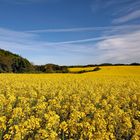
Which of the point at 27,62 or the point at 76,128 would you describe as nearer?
the point at 76,128

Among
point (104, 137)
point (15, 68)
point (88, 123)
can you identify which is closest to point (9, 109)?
point (88, 123)

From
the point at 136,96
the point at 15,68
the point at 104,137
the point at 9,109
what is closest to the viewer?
the point at 104,137

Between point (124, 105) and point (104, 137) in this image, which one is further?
point (124, 105)

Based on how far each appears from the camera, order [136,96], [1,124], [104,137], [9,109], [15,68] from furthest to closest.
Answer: [15,68], [136,96], [9,109], [1,124], [104,137]

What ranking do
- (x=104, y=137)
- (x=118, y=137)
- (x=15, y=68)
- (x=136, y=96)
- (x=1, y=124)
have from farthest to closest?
(x=15, y=68)
(x=136, y=96)
(x=118, y=137)
(x=1, y=124)
(x=104, y=137)

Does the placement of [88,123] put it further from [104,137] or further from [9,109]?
[9,109]

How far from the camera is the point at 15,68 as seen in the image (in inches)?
2098

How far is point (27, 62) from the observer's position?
54.3 metres

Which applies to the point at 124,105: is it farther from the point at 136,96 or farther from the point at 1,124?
the point at 1,124

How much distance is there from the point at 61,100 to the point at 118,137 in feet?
16.5

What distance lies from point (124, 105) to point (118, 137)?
15.1 feet

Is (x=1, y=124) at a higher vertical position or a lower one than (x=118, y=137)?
higher

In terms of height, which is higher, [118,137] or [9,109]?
[9,109]

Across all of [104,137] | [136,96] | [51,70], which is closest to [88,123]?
[104,137]
